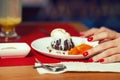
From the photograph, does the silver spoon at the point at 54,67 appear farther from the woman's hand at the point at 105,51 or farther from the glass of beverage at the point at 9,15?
the glass of beverage at the point at 9,15

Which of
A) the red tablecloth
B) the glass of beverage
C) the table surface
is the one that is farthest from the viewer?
the glass of beverage

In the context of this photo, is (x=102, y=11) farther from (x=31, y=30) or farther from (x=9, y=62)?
(x=9, y=62)

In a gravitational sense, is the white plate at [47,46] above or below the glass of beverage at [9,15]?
below

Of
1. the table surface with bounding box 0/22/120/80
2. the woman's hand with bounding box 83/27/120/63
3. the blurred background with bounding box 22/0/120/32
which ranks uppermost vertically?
the blurred background with bounding box 22/0/120/32

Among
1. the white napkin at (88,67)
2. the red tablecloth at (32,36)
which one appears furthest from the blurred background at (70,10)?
the white napkin at (88,67)

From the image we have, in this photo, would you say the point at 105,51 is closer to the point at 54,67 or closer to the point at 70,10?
the point at 54,67

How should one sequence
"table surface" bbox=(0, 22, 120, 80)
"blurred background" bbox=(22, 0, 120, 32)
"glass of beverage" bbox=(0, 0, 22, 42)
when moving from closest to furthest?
"table surface" bbox=(0, 22, 120, 80) < "glass of beverage" bbox=(0, 0, 22, 42) < "blurred background" bbox=(22, 0, 120, 32)

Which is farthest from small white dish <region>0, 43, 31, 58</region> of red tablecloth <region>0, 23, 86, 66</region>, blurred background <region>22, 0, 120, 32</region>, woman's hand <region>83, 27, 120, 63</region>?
blurred background <region>22, 0, 120, 32</region>

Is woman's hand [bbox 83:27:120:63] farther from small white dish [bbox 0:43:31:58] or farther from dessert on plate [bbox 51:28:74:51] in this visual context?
small white dish [bbox 0:43:31:58]
